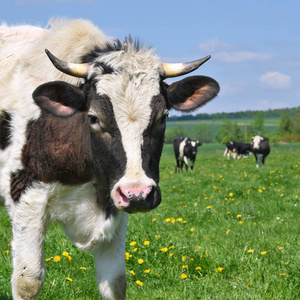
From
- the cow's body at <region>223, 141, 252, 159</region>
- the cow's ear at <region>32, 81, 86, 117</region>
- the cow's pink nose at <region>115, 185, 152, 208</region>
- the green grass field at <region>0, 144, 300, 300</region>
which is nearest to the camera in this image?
the cow's pink nose at <region>115, 185, 152, 208</region>

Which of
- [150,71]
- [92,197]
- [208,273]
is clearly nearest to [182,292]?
[208,273]

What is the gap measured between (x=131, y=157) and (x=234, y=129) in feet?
393

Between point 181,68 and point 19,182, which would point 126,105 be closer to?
point 181,68

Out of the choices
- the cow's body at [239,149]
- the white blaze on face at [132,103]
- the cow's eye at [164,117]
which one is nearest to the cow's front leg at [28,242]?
the white blaze on face at [132,103]

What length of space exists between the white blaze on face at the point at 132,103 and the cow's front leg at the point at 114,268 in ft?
3.57

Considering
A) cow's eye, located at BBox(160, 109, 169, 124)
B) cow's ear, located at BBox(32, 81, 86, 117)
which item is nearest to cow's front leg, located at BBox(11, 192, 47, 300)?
cow's ear, located at BBox(32, 81, 86, 117)

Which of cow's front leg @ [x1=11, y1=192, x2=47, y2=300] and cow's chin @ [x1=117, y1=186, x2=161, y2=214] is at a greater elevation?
cow's chin @ [x1=117, y1=186, x2=161, y2=214]

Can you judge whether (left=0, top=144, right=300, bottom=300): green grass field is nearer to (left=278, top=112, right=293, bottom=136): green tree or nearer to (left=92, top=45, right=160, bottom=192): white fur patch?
(left=92, top=45, right=160, bottom=192): white fur patch

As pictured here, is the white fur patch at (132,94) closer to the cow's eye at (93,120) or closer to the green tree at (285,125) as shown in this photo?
the cow's eye at (93,120)

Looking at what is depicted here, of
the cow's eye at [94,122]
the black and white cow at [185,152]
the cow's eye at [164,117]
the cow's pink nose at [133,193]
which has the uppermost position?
the cow's eye at [164,117]

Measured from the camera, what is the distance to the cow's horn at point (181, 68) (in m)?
3.89

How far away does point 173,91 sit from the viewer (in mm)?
3943

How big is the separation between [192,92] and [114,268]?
1815mm

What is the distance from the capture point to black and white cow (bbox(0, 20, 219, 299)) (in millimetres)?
3461
